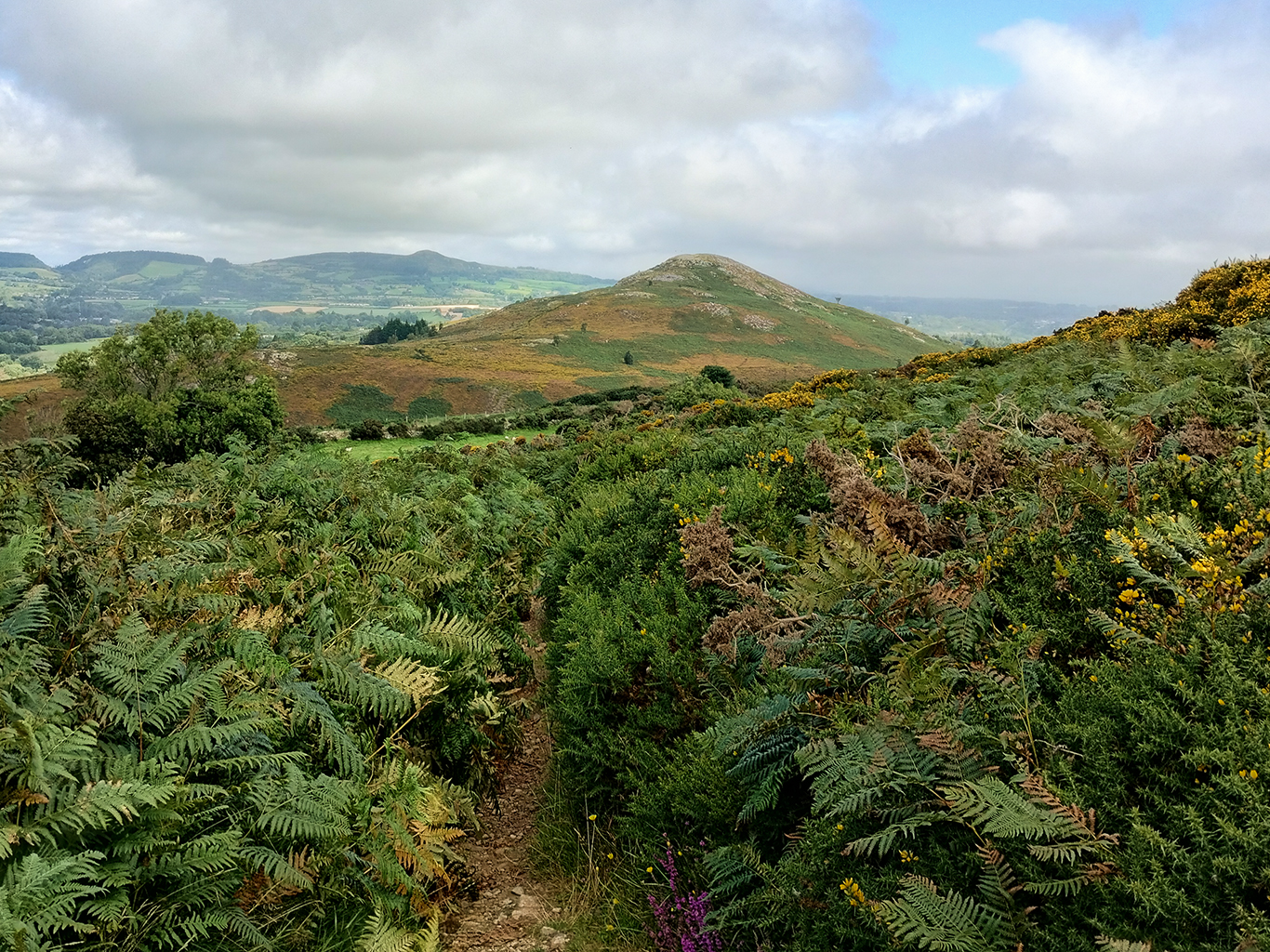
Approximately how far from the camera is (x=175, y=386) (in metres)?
50.1

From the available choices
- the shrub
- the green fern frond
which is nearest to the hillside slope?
the shrub

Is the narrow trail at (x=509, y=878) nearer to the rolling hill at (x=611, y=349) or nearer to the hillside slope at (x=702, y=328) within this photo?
the rolling hill at (x=611, y=349)

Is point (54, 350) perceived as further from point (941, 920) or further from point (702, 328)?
point (941, 920)

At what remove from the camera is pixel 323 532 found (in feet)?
19.3

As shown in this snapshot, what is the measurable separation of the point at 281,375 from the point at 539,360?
3348cm

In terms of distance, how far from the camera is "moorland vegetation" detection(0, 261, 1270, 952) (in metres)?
2.34

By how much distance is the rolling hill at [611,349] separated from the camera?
78.9 meters

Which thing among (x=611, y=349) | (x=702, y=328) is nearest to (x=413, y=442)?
(x=611, y=349)

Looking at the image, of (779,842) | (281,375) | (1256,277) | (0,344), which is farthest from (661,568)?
(0,344)

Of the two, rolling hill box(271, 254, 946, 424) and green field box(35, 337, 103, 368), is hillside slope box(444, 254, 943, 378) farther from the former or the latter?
green field box(35, 337, 103, 368)

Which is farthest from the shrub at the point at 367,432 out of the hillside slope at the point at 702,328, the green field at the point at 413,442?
the hillside slope at the point at 702,328

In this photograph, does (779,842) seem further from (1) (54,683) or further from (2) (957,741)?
(1) (54,683)

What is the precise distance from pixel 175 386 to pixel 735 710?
5681cm

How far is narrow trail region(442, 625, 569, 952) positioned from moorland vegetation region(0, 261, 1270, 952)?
0.64ft
